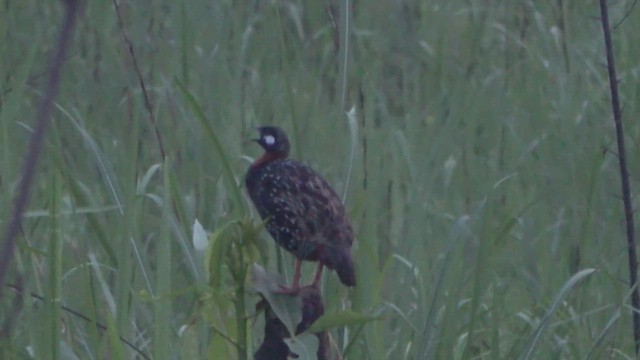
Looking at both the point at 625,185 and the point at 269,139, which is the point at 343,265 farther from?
the point at 625,185

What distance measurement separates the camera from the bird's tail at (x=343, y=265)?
7.88ft

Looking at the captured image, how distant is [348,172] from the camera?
8.52ft

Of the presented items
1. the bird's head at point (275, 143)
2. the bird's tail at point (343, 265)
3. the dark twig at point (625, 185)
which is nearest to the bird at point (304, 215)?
the bird's tail at point (343, 265)

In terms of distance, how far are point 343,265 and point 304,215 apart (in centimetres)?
17

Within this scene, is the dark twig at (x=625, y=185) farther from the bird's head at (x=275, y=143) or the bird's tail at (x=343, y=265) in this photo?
the bird's tail at (x=343, y=265)

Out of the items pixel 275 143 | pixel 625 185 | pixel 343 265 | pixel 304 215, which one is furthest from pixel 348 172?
pixel 625 185

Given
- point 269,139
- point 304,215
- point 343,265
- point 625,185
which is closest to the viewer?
point 343,265

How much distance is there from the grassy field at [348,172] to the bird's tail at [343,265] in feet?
0.12

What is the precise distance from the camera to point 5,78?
471 cm

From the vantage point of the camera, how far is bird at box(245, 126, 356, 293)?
7.89 ft

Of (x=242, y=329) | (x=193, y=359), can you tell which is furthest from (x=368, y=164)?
(x=242, y=329)

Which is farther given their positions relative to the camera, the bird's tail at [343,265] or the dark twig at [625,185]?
the dark twig at [625,185]

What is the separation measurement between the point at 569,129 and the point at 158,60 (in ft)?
A: 5.82

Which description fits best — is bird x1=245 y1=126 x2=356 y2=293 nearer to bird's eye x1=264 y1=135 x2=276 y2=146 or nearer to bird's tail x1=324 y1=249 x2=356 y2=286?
bird's tail x1=324 y1=249 x2=356 y2=286
